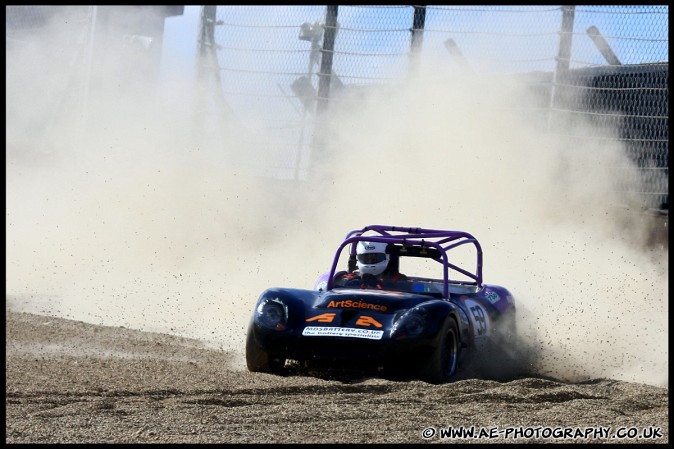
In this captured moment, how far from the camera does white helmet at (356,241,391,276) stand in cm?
862

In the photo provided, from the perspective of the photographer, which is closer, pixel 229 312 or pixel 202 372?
pixel 202 372

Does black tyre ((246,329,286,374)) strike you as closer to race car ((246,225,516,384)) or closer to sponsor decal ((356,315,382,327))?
race car ((246,225,516,384))

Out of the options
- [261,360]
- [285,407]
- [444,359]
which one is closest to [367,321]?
[444,359]

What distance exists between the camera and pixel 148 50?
18531 millimetres

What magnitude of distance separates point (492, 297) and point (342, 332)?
2.10 meters

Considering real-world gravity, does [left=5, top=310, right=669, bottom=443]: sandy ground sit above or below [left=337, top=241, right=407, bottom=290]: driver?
below

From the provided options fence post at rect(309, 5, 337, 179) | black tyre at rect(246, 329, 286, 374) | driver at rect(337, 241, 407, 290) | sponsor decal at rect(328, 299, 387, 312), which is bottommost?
black tyre at rect(246, 329, 286, 374)

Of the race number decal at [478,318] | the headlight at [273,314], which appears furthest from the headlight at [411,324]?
the race number decal at [478,318]

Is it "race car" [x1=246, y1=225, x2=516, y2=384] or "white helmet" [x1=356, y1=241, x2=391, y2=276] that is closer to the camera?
"race car" [x1=246, y1=225, x2=516, y2=384]

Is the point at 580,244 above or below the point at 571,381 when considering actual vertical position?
above

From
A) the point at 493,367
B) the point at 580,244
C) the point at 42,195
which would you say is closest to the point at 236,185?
Result: the point at 42,195

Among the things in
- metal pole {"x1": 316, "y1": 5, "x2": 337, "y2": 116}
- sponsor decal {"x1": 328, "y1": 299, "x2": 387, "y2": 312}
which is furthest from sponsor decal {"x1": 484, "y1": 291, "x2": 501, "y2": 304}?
metal pole {"x1": 316, "y1": 5, "x2": 337, "y2": 116}

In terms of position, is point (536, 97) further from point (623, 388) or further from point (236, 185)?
point (623, 388)

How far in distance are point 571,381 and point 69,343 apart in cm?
408
